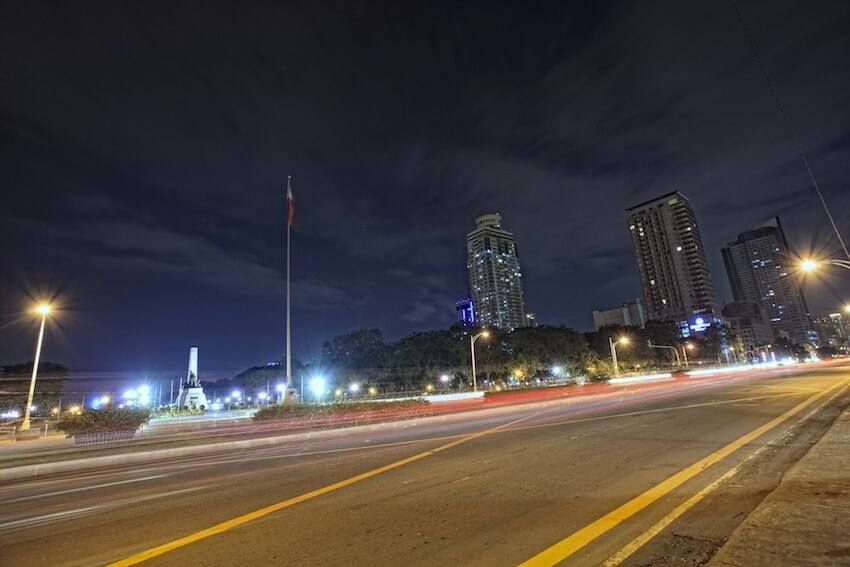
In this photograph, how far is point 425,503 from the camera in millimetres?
6555

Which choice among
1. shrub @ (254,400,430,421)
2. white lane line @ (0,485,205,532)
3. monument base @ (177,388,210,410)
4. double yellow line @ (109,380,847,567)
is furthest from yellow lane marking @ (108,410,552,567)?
monument base @ (177,388,210,410)

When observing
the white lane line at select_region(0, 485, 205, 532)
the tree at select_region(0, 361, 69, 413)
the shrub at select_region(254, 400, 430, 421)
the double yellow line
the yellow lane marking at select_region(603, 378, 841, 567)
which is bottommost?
the yellow lane marking at select_region(603, 378, 841, 567)

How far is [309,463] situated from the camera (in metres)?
10.5

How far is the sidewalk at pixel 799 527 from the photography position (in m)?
3.73

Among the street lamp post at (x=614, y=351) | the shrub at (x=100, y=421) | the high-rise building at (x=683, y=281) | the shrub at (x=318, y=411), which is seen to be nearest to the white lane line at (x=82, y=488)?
the shrub at (x=318, y=411)

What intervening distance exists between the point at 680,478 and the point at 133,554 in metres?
7.79

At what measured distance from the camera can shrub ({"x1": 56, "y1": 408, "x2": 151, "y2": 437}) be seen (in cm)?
2170

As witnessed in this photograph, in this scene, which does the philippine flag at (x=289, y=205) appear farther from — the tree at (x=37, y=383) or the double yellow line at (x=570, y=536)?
the tree at (x=37, y=383)

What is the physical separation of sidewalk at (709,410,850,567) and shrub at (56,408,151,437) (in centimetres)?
2654

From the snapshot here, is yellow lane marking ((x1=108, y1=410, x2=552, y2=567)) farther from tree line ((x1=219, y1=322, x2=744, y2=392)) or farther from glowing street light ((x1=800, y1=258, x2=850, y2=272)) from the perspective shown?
tree line ((x1=219, y1=322, x2=744, y2=392))

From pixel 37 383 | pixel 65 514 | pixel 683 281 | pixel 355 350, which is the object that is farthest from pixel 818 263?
pixel 683 281

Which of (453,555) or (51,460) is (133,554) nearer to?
(453,555)

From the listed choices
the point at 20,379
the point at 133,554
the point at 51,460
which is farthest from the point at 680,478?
the point at 20,379

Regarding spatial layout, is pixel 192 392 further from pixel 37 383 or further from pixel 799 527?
pixel 799 527
